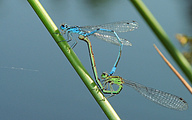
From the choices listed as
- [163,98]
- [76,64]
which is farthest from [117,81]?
[76,64]

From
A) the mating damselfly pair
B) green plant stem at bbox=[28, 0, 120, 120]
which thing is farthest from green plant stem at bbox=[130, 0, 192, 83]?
the mating damselfly pair

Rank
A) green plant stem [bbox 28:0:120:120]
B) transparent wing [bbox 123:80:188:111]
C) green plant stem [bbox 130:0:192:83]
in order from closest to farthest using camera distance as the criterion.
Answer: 1. green plant stem [bbox 130:0:192:83]
2. green plant stem [bbox 28:0:120:120]
3. transparent wing [bbox 123:80:188:111]

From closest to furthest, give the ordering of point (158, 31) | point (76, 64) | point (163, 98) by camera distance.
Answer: point (158, 31) < point (76, 64) < point (163, 98)

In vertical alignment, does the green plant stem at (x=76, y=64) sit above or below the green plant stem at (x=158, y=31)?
above

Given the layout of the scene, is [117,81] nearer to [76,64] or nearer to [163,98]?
[163,98]

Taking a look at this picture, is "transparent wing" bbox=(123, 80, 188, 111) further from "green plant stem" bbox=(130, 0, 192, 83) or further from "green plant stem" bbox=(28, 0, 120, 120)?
"green plant stem" bbox=(130, 0, 192, 83)

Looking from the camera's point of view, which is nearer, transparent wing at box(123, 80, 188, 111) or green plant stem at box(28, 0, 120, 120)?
green plant stem at box(28, 0, 120, 120)

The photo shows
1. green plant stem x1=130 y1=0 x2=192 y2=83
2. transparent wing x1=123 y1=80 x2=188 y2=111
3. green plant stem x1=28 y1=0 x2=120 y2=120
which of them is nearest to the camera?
green plant stem x1=130 y1=0 x2=192 y2=83

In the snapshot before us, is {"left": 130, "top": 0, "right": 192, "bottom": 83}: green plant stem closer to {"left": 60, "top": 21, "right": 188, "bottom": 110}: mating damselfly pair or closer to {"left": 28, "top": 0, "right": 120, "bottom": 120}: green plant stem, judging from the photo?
{"left": 28, "top": 0, "right": 120, "bottom": 120}: green plant stem

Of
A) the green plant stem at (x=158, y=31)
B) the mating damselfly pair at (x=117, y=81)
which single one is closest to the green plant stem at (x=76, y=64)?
the mating damselfly pair at (x=117, y=81)

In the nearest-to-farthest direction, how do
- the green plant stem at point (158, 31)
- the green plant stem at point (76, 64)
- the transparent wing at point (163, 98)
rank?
the green plant stem at point (158, 31)
the green plant stem at point (76, 64)
the transparent wing at point (163, 98)

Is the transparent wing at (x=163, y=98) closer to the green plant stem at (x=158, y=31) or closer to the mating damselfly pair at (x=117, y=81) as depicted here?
the mating damselfly pair at (x=117, y=81)

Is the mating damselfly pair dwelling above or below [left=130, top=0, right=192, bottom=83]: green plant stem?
above
